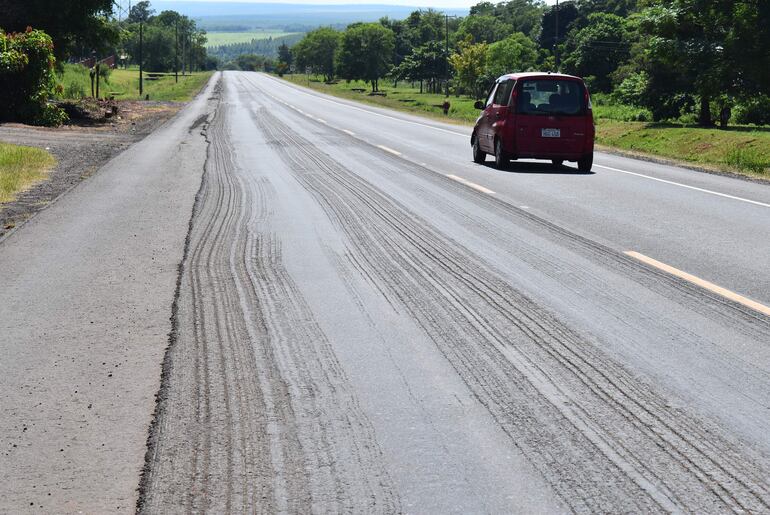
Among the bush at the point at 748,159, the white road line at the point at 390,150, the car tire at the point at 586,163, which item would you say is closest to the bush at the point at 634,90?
the bush at the point at 748,159

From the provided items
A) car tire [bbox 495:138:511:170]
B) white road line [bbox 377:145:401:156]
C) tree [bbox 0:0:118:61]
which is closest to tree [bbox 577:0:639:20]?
tree [bbox 0:0:118:61]

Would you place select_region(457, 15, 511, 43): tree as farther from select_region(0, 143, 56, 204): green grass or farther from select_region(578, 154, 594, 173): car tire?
select_region(578, 154, 594, 173): car tire

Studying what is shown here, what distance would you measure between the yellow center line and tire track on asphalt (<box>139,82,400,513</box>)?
10.5 ft

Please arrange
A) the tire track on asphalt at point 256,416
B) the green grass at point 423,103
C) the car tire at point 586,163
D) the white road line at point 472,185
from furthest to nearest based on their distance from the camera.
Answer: the green grass at point 423,103 < the car tire at point 586,163 < the white road line at point 472,185 < the tire track on asphalt at point 256,416

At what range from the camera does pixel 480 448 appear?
4.36 meters

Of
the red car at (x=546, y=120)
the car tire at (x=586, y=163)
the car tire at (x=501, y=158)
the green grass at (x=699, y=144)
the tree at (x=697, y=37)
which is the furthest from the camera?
the tree at (x=697, y=37)

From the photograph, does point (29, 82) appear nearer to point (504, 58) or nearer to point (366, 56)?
point (504, 58)

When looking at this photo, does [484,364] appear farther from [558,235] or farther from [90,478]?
[558,235]

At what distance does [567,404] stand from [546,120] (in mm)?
14083

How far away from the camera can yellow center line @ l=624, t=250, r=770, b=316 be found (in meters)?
7.09

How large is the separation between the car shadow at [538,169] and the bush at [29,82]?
19.1m

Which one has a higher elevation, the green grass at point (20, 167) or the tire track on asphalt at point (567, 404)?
the tire track on asphalt at point (567, 404)

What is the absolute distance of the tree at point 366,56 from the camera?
134250mm

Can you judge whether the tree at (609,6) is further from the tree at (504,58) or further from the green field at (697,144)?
the green field at (697,144)
